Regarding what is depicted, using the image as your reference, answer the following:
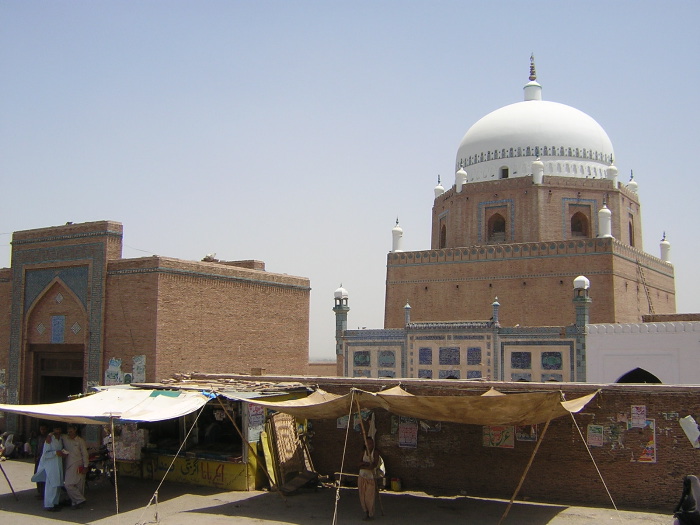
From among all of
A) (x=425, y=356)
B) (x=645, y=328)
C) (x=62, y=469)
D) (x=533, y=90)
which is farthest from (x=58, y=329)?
(x=533, y=90)

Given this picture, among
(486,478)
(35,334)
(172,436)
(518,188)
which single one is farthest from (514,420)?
(518,188)

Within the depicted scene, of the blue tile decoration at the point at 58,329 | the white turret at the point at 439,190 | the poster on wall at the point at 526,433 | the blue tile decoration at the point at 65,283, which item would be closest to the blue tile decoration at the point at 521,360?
the poster on wall at the point at 526,433

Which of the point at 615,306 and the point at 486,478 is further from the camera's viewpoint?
the point at 615,306

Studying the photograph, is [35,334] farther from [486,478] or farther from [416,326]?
[486,478]

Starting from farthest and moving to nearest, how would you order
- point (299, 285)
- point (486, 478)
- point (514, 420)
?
point (299, 285) → point (486, 478) → point (514, 420)

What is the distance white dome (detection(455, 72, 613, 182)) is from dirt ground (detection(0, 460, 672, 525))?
18480 mm

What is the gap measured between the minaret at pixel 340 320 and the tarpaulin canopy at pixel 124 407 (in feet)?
38.5

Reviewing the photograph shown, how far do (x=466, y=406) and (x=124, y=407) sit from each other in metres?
6.27

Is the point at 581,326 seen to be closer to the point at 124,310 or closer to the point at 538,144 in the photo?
the point at 538,144

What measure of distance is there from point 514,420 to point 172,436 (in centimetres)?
824

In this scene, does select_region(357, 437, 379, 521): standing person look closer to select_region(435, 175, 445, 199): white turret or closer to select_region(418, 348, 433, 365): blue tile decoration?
select_region(418, 348, 433, 365): blue tile decoration

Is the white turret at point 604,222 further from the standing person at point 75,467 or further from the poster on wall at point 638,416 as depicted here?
the standing person at point 75,467

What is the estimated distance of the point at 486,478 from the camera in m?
13.9

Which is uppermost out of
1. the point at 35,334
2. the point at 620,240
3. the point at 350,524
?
the point at 620,240
